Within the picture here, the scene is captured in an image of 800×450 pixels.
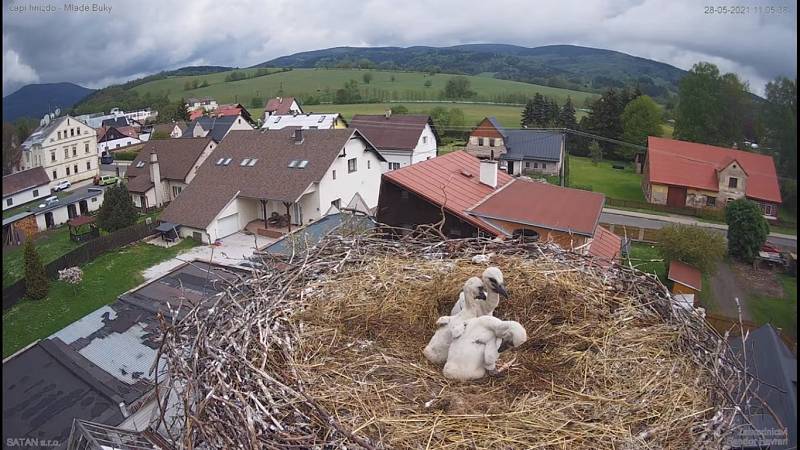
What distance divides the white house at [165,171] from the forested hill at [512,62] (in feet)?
97.9

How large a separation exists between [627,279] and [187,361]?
395 centimetres

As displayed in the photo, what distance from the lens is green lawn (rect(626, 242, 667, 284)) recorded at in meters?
16.2

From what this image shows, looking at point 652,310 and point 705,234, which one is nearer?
point 652,310

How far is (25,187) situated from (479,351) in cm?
3200

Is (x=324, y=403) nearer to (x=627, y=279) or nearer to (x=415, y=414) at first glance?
(x=415, y=414)

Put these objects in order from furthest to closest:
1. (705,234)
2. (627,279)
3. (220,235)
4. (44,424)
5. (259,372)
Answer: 1. (220,235)
2. (705,234)
3. (44,424)
4. (627,279)
5. (259,372)

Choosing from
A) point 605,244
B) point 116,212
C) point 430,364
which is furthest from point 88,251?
point 430,364

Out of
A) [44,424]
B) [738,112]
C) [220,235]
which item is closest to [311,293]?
[44,424]

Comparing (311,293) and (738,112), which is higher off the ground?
(738,112)

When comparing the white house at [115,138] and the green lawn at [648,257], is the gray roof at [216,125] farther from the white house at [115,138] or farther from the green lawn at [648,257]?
the green lawn at [648,257]

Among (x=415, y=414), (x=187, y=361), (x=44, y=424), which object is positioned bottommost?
(x=44, y=424)

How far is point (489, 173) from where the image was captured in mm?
11773

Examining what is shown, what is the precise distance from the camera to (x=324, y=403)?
3594 millimetres

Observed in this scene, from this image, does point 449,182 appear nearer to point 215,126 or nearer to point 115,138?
point 215,126
